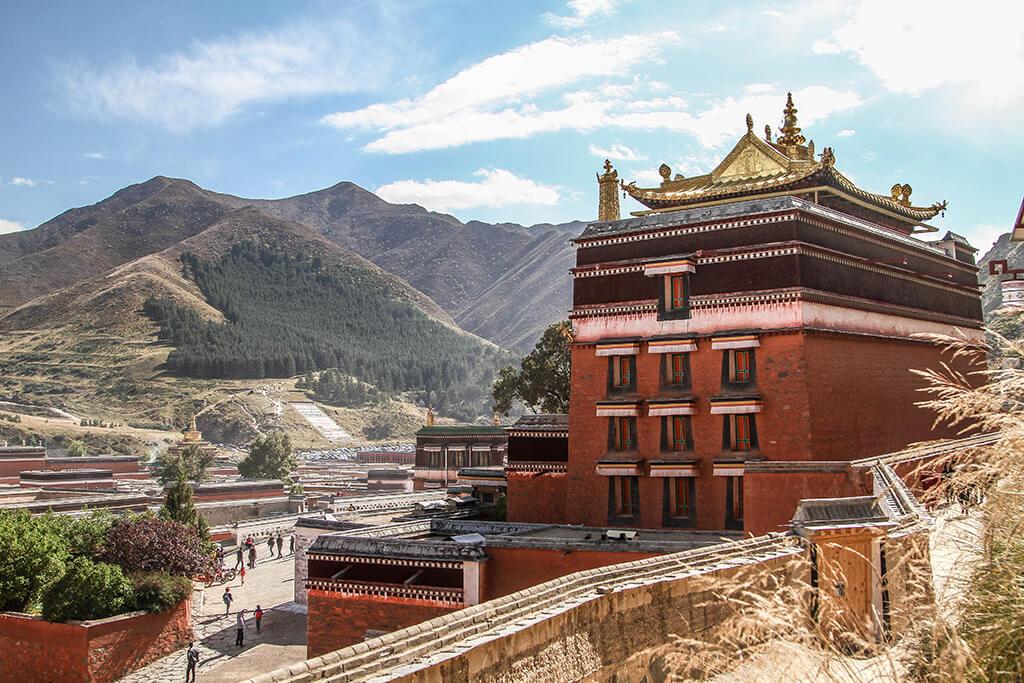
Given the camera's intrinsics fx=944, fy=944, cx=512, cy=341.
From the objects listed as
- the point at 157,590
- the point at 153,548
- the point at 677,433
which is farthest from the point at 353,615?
the point at 677,433

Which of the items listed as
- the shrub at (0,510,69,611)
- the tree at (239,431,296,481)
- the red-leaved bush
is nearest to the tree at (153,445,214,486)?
the tree at (239,431,296,481)

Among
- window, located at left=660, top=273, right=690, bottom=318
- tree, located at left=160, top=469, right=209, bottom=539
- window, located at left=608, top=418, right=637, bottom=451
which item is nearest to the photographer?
window, located at left=660, top=273, right=690, bottom=318

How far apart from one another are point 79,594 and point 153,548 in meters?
2.89

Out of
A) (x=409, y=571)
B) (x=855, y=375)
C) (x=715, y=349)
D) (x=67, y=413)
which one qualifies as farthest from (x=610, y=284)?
(x=67, y=413)

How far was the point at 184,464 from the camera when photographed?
204 feet

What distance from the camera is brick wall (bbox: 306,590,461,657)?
20.1 meters

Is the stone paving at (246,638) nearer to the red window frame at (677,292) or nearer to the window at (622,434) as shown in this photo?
the window at (622,434)

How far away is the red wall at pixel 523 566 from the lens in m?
20.4

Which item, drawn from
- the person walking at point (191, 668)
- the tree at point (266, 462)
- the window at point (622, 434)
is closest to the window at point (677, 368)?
the window at point (622, 434)

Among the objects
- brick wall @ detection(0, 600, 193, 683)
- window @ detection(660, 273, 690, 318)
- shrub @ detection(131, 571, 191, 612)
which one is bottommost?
brick wall @ detection(0, 600, 193, 683)

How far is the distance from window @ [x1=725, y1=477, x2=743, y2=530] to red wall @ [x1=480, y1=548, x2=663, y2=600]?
15.4 ft

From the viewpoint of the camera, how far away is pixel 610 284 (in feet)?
84.1

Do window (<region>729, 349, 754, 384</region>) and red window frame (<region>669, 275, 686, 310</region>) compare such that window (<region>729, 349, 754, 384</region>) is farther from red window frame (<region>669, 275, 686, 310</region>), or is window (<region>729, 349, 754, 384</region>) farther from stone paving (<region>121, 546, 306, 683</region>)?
stone paving (<region>121, 546, 306, 683</region>)

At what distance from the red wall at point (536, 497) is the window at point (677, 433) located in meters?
3.84
